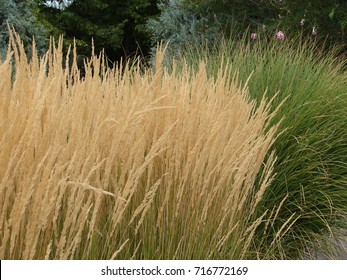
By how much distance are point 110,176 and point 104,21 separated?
1696 cm

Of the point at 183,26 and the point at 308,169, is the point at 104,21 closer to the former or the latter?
the point at 183,26

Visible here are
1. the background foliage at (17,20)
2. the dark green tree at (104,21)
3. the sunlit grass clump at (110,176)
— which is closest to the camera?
the sunlit grass clump at (110,176)

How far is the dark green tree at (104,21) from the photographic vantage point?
1741 cm

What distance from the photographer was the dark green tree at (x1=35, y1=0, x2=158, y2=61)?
17.4m

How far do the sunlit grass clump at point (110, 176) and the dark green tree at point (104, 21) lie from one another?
1487 cm

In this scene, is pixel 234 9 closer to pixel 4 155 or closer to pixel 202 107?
pixel 202 107

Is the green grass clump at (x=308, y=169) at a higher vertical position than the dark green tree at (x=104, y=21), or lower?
higher

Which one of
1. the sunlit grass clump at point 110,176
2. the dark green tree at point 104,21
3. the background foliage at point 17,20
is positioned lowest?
the dark green tree at point 104,21

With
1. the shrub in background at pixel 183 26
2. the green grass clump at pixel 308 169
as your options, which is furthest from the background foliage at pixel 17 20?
the green grass clump at pixel 308 169

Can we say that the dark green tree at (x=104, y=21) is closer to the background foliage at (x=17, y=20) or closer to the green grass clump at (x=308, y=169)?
the background foliage at (x=17, y=20)

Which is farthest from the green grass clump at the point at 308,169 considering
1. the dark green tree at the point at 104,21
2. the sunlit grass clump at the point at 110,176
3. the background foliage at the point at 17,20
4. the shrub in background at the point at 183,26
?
the dark green tree at the point at 104,21

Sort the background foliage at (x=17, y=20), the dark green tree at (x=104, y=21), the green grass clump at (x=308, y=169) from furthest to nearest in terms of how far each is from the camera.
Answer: the dark green tree at (x=104, y=21)
the background foliage at (x=17, y=20)
the green grass clump at (x=308, y=169)

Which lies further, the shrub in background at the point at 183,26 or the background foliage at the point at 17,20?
the shrub in background at the point at 183,26

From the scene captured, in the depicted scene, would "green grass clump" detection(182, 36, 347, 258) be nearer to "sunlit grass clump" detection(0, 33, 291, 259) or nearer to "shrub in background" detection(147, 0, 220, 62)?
"sunlit grass clump" detection(0, 33, 291, 259)
